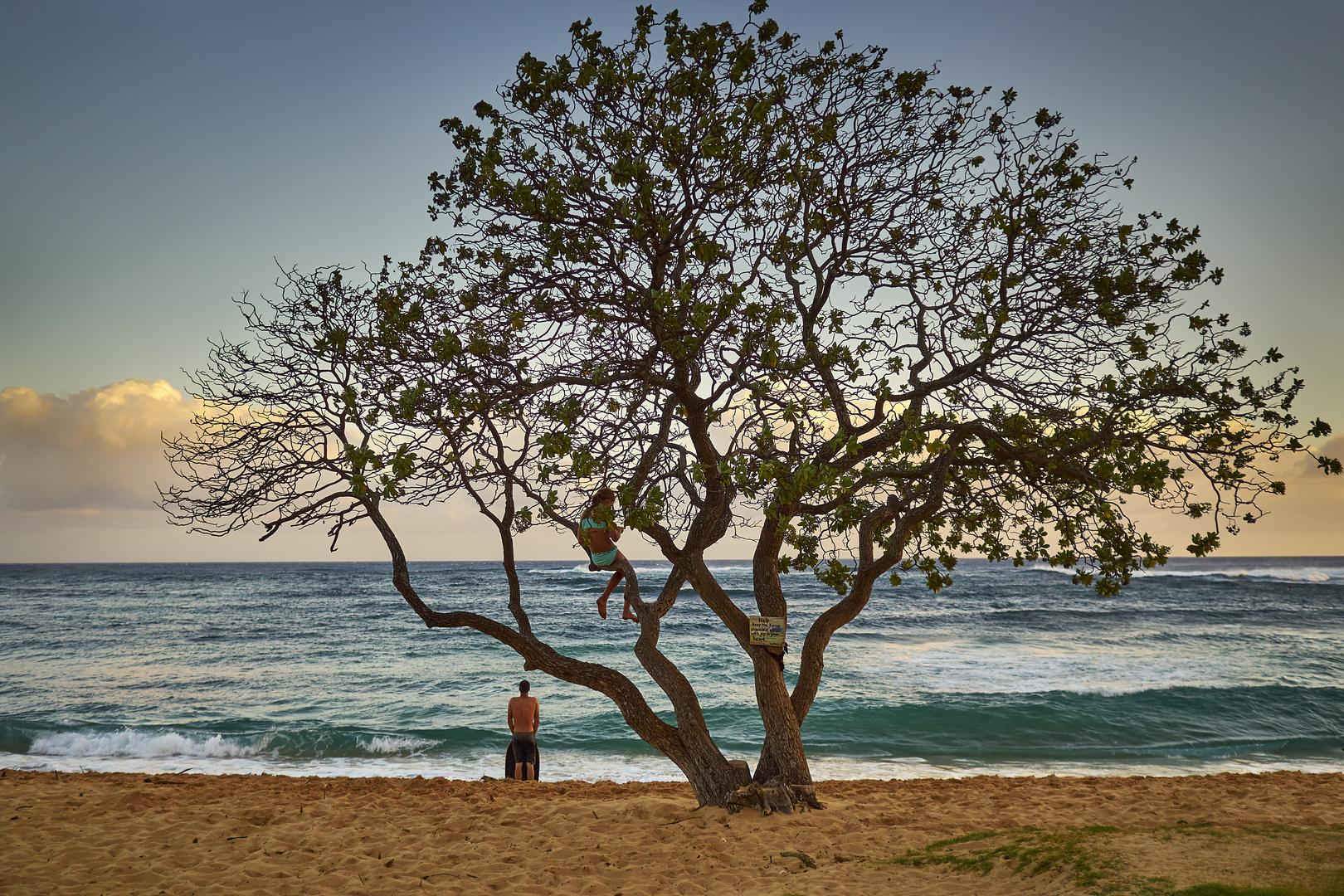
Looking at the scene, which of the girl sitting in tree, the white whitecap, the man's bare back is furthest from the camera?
the white whitecap

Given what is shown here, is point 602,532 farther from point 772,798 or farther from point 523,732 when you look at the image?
point 523,732

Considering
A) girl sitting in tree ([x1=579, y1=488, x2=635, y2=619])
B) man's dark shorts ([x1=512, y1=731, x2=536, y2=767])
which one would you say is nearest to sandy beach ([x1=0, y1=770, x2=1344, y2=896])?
man's dark shorts ([x1=512, y1=731, x2=536, y2=767])

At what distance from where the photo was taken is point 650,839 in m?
6.74

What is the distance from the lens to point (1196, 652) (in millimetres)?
23688

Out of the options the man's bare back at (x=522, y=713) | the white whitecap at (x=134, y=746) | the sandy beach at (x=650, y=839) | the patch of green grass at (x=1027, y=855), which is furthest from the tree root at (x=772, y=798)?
the white whitecap at (x=134, y=746)

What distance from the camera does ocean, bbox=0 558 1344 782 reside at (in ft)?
44.1

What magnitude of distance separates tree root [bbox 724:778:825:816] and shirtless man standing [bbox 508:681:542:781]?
4740 mm

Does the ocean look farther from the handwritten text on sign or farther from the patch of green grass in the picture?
the patch of green grass

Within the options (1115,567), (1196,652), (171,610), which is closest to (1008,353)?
(1115,567)

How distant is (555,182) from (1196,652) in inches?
1044

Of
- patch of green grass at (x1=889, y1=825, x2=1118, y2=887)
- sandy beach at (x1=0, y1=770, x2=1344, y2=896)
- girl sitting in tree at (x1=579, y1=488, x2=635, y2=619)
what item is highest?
girl sitting in tree at (x1=579, y1=488, x2=635, y2=619)

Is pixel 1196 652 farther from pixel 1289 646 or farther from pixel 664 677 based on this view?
→ pixel 664 677

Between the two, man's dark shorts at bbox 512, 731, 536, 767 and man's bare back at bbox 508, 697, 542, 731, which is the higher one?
man's bare back at bbox 508, 697, 542, 731

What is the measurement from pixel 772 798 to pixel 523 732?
17.5 feet
